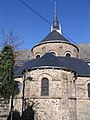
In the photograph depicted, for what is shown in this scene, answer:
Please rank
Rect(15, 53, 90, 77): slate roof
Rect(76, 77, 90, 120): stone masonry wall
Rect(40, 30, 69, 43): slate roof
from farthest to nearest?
1. Rect(40, 30, 69, 43): slate roof
2. Rect(76, 77, 90, 120): stone masonry wall
3. Rect(15, 53, 90, 77): slate roof

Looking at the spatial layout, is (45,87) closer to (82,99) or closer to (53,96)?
(53,96)

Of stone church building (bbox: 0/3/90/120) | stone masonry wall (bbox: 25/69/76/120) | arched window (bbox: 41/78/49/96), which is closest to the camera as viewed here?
stone masonry wall (bbox: 25/69/76/120)

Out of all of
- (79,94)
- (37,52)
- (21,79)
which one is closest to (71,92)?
(79,94)

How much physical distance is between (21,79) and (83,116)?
7.41m

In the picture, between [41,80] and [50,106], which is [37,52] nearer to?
[41,80]

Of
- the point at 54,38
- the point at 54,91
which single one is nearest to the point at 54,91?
the point at 54,91

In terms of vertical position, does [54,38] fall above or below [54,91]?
above

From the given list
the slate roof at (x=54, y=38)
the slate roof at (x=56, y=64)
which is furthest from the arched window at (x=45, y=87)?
the slate roof at (x=54, y=38)

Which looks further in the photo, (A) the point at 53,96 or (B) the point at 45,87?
(B) the point at 45,87

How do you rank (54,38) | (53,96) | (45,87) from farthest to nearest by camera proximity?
(54,38)
(45,87)
(53,96)

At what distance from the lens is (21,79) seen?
2186 cm

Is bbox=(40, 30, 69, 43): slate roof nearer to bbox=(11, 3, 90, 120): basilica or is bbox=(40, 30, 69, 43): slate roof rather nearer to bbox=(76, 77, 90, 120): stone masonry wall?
bbox=(11, 3, 90, 120): basilica

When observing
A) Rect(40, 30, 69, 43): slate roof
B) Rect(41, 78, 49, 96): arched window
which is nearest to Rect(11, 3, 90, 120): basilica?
Rect(41, 78, 49, 96): arched window

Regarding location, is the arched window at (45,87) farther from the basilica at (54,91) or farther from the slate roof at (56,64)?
the slate roof at (56,64)
